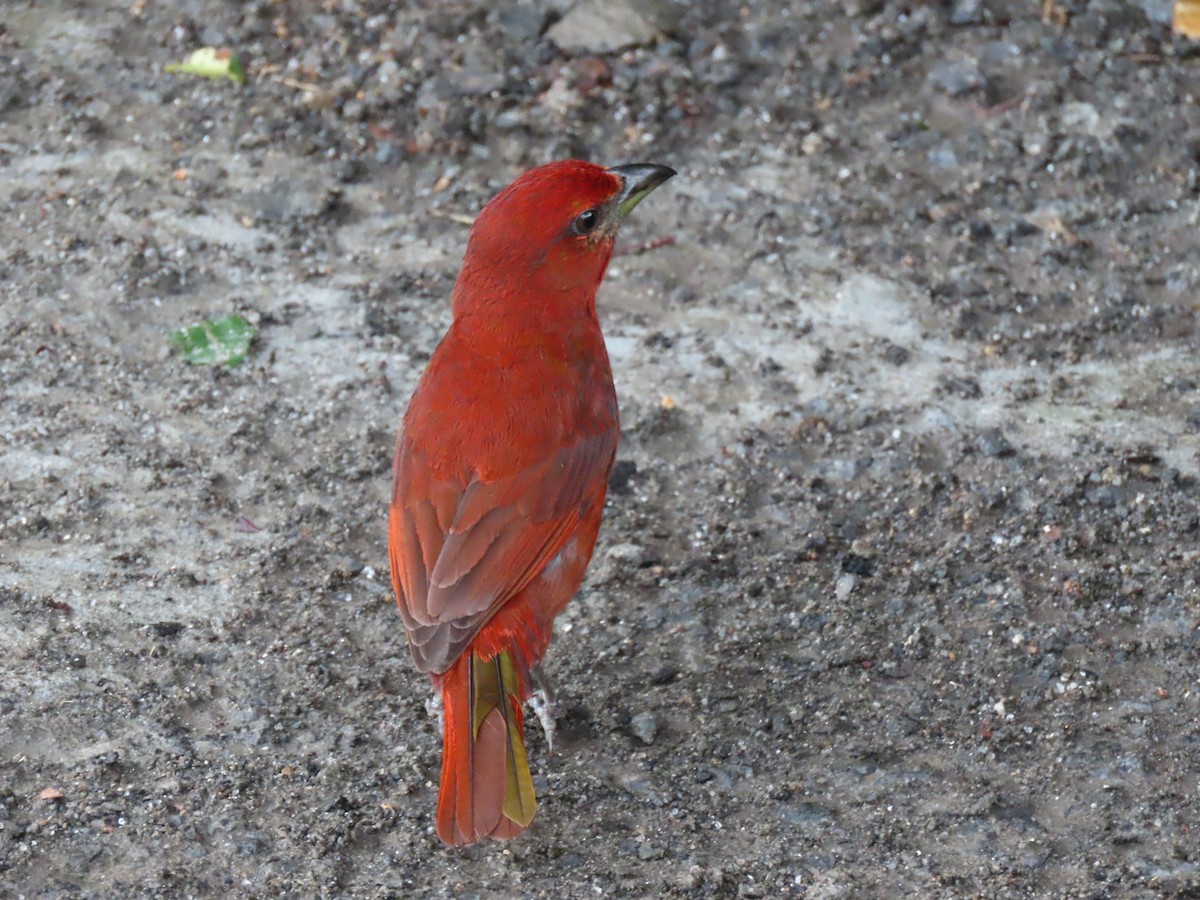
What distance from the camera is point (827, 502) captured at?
16.1 ft

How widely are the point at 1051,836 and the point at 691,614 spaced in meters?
1.25

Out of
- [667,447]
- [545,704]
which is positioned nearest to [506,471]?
[545,704]

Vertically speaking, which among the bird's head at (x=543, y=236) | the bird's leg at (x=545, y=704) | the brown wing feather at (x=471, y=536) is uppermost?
the bird's head at (x=543, y=236)

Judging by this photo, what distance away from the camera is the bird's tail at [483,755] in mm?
3568

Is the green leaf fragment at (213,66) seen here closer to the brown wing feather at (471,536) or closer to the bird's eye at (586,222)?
the bird's eye at (586,222)

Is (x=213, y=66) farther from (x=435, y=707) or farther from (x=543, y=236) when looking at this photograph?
(x=435, y=707)

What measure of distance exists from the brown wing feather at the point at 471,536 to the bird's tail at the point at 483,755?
117mm

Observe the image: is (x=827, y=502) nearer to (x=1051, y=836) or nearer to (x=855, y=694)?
(x=855, y=694)

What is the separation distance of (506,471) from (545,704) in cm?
65

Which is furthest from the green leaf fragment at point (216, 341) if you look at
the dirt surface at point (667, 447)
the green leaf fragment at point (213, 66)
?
the green leaf fragment at point (213, 66)

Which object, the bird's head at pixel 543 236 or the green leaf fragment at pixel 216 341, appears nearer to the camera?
the bird's head at pixel 543 236

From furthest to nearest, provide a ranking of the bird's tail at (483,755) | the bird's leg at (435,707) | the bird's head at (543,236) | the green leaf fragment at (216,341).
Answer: the green leaf fragment at (216,341), the bird's head at (543,236), the bird's leg at (435,707), the bird's tail at (483,755)

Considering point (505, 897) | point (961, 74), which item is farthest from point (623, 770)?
point (961, 74)

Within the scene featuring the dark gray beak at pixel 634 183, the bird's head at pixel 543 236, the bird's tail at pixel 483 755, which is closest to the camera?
the bird's tail at pixel 483 755
